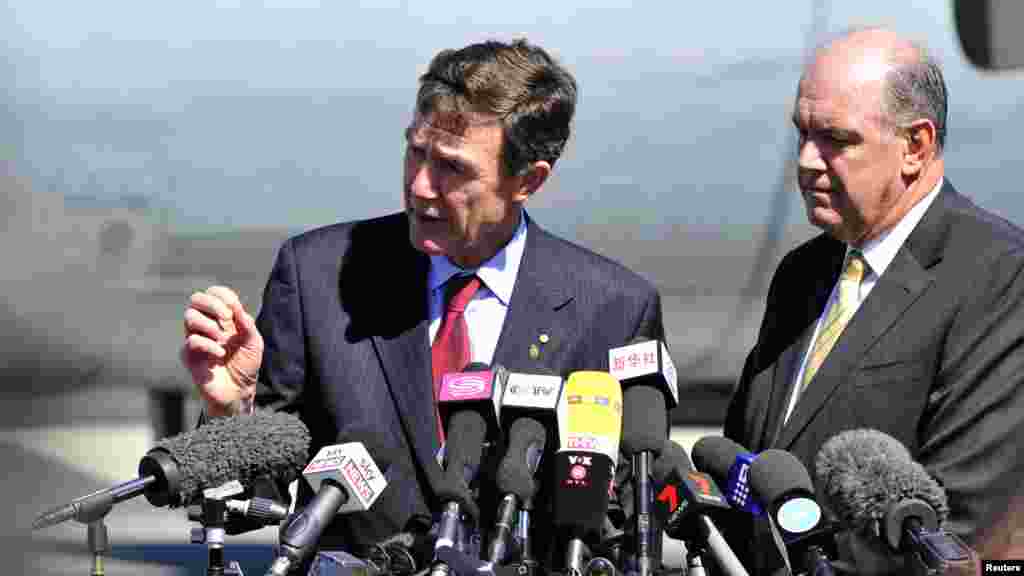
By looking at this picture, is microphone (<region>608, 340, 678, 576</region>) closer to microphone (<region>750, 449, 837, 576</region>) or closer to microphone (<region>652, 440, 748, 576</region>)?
microphone (<region>652, 440, 748, 576</region>)

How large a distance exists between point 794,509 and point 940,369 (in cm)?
79

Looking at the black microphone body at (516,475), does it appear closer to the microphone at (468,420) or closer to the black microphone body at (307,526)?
the microphone at (468,420)

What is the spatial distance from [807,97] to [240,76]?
126 inches

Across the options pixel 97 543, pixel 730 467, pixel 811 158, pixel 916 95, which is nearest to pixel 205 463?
pixel 97 543

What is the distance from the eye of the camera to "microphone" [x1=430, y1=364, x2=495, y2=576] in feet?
9.59

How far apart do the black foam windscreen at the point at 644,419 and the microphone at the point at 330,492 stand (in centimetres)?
40

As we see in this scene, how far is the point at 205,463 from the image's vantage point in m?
2.87

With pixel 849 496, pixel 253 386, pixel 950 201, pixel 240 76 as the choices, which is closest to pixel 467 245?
pixel 253 386

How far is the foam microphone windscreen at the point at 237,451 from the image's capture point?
2.85m

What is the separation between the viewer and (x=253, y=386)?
348 centimetres

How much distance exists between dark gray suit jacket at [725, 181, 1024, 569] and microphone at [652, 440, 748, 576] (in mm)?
468

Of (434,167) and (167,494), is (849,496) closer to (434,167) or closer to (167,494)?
(167,494)

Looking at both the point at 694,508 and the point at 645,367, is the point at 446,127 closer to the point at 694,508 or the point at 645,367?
the point at 645,367

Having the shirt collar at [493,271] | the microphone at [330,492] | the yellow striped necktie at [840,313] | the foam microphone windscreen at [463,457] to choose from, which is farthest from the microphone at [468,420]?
the yellow striped necktie at [840,313]
